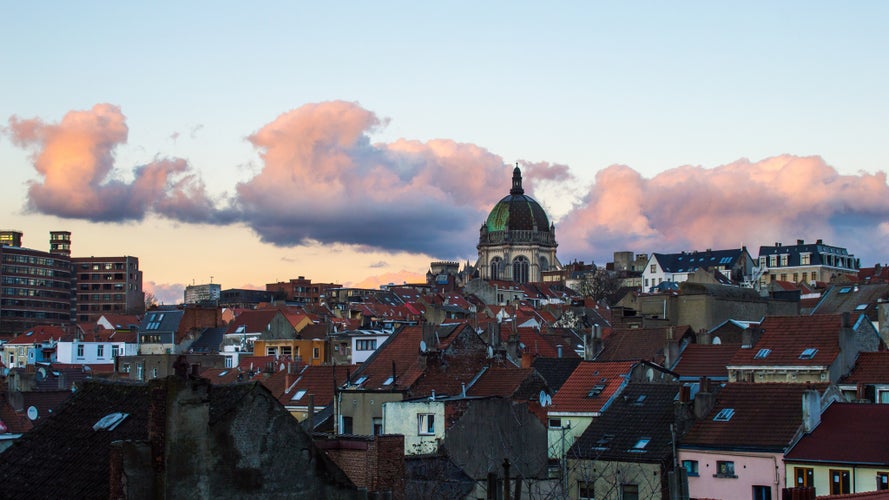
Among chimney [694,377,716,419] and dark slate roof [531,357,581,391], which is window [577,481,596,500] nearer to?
chimney [694,377,716,419]

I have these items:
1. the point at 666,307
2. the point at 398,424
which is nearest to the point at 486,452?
the point at 398,424

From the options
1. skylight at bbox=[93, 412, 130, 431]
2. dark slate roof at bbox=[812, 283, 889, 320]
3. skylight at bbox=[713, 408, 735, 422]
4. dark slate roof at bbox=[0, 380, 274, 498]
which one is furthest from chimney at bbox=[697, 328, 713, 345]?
skylight at bbox=[93, 412, 130, 431]

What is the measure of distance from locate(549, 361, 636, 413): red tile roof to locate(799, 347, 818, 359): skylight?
693cm

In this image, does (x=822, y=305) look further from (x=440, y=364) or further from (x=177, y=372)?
(x=177, y=372)

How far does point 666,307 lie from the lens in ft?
246

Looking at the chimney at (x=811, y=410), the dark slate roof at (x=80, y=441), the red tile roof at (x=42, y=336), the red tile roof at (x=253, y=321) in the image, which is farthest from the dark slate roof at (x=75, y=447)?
the red tile roof at (x=42, y=336)

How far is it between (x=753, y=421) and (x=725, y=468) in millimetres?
1841

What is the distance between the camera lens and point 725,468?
1551 inches

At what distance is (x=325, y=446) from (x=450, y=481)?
8.14 meters

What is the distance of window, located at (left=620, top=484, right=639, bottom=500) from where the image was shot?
3978cm

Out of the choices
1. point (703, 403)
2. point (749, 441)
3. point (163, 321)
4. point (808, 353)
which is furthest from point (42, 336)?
point (749, 441)

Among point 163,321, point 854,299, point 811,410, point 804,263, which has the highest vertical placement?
point 804,263

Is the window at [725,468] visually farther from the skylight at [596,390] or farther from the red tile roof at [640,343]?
the red tile roof at [640,343]

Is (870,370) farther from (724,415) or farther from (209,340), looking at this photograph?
(209,340)
